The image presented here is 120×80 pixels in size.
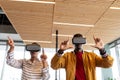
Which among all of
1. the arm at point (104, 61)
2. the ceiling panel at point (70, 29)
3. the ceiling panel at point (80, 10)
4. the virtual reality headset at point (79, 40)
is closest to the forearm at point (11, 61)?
the virtual reality headset at point (79, 40)

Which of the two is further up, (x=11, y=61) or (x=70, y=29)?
(x=70, y=29)

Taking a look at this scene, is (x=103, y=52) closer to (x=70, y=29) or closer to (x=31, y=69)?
(x=31, y=69)

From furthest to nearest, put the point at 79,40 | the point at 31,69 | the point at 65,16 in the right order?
the point at 65,16, the point at 31,69, the point at 79,40

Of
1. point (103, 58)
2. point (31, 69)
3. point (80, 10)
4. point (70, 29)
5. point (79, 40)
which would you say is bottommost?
point (31, 69)

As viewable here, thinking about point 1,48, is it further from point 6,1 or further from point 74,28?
point 6,1

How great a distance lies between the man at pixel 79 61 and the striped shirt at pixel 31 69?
0.37 m

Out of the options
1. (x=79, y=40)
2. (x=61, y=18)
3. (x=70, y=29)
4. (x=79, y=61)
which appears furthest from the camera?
(x=70, y=29)

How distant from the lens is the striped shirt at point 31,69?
224 centimetres

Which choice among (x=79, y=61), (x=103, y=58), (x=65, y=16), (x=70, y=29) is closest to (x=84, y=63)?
(x=79, y=61)

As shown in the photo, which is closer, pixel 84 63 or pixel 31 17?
pixel 84 63

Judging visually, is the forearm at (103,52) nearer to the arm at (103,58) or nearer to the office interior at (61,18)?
the arm at (103,58)

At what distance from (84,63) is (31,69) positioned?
708 millimetres

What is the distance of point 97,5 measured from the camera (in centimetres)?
304

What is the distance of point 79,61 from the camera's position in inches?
77.5
